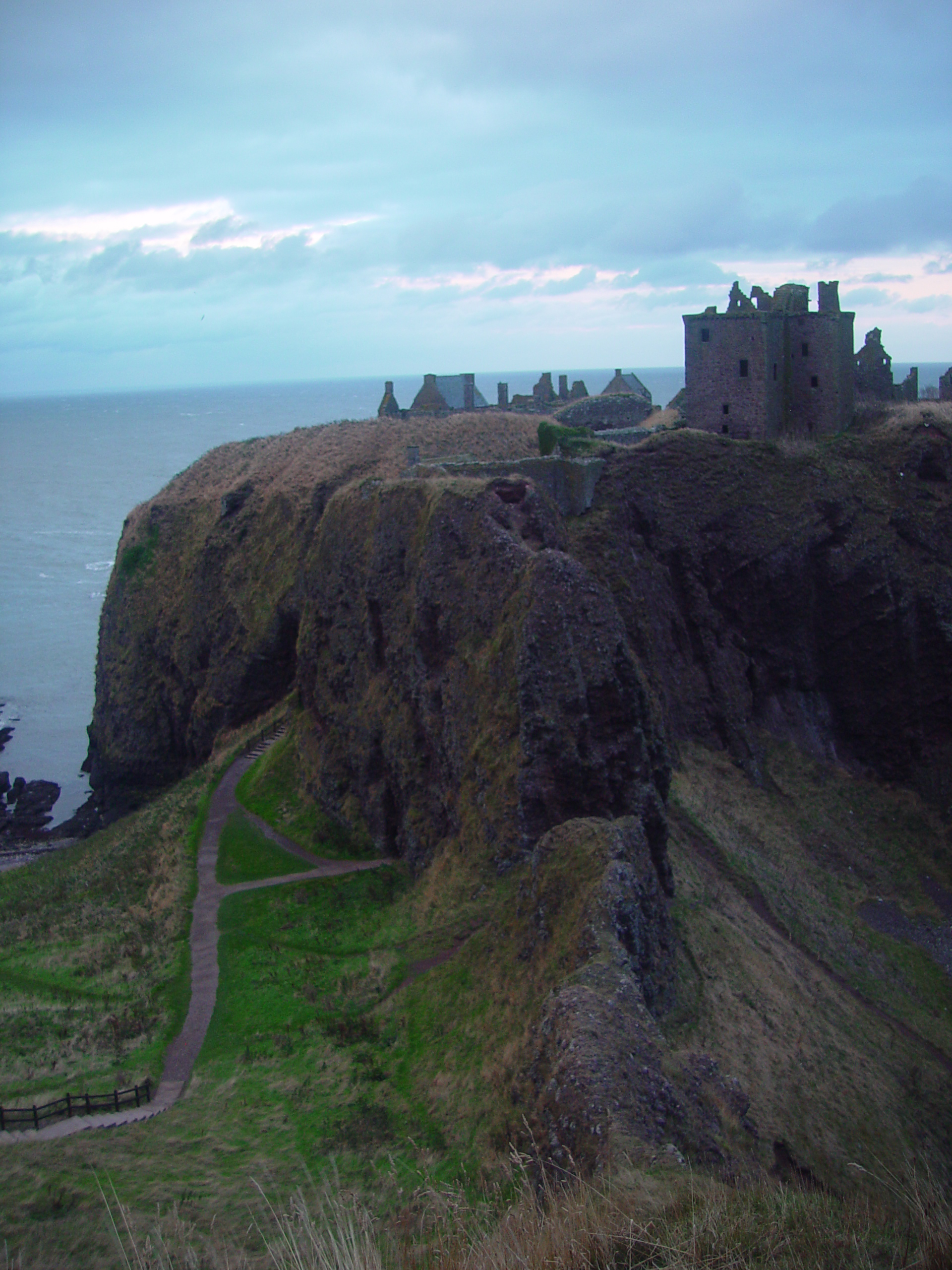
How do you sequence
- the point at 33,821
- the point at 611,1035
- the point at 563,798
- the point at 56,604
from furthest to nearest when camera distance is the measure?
the point at 56,604 < the point at 33,821 < the point at 563,798 < the point at 611,1035

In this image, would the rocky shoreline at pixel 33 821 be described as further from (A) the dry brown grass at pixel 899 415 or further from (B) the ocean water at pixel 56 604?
(A) the dry brown grass at pixel 899 415

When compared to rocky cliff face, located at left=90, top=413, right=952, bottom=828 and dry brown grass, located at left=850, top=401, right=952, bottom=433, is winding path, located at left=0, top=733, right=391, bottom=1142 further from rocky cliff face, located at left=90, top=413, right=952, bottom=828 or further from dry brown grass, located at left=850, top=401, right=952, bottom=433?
dry brown grass, located at left=850, top=401, right=952, bottom=433

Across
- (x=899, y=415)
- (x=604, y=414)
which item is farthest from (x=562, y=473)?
(x=899, y=415)

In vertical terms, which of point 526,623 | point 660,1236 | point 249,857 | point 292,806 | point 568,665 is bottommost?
point 249,857

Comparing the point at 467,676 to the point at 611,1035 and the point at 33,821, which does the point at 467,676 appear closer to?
the point at 611,1035

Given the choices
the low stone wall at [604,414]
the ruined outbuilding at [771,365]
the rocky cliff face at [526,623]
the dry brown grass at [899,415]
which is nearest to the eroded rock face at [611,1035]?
the rocky cliff face at [526,623]

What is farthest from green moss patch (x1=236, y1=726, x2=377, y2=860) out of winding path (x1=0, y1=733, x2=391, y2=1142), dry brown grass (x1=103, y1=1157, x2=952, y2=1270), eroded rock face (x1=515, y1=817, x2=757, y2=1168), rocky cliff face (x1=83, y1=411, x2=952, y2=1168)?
dry brown grass (x1=103, y1=1157, x2=952, y2=1270)
